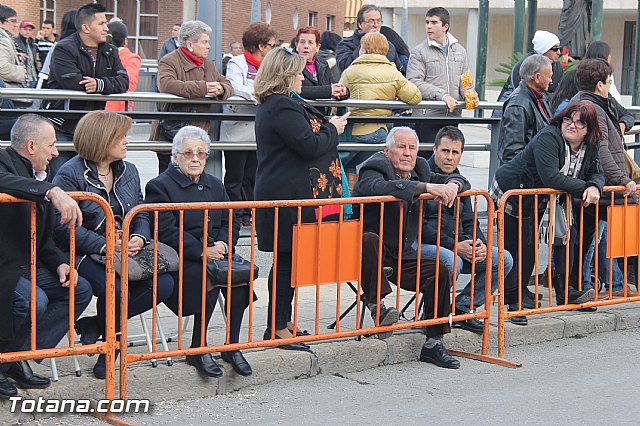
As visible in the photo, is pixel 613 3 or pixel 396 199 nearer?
pixel 396 199

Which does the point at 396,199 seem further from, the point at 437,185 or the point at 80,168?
the point at 80,168

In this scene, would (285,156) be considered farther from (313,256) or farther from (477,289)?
(477,289)

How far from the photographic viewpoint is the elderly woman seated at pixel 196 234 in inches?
250

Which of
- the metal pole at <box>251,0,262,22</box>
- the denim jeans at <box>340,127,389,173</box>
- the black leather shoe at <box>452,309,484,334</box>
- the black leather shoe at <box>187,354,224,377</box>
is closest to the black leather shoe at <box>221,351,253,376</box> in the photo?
the black leather shoe at <box>187,354,224,377</box>

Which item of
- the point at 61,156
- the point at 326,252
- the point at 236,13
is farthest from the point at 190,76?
the point at 236,13

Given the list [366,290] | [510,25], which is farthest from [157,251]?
[510,25]

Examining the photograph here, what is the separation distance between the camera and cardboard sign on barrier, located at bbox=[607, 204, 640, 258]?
8203 mm

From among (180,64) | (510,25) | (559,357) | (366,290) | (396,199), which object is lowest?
(559,357)

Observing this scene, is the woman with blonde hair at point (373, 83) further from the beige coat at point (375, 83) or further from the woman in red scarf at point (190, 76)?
the woman in red scarf at point (190, 76)

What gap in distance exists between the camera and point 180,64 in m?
9.33

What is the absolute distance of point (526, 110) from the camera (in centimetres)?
870

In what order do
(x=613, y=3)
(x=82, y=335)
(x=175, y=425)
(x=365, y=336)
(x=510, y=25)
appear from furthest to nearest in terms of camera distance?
(x=510, y=25) < (x=613, y=3) < (x=365, y=336) < (x=82, y=335) < (x=175, y=425)

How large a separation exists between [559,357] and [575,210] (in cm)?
126

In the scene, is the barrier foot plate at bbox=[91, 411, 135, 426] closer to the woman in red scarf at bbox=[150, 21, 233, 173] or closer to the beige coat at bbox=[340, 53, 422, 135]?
the woman in red scarf at bbox=[150, 21, 233, 173]
